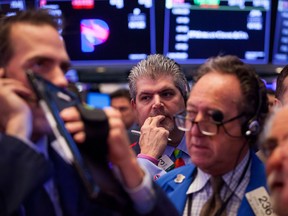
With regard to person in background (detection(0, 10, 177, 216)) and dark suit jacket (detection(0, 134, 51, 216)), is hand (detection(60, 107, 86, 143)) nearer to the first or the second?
person in background (detection(0, 10, 177, 216))

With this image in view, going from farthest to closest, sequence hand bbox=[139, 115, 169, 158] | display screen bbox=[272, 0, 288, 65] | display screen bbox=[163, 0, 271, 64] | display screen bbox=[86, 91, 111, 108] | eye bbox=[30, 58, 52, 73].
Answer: display screen bbox=[86, 91, 111, 108] → display screen bbox=[272, 0, 288, 65] → display screen bbox=[163, 0, 271, 64] → hand bbox=[139, 115, 169, 158] → eye bbox=[30, 58, 52, 73]

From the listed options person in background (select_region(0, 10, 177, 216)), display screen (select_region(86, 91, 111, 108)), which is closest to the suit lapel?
person in background (select_region(0, 10, 177, 216))

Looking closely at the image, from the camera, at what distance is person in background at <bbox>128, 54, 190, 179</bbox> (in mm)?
3545

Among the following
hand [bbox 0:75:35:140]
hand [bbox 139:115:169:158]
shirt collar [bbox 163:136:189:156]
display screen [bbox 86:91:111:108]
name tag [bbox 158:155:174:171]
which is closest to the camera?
hand [bbox 0:75:35:140]

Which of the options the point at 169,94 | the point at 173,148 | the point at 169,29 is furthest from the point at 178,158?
the point at 169,29

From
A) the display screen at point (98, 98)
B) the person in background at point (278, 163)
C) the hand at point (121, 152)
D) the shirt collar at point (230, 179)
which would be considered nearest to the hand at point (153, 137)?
the shirt collar at point (230, 179)

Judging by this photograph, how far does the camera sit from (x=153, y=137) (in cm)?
345

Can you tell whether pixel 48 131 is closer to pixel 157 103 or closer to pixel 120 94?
pixel 157 103

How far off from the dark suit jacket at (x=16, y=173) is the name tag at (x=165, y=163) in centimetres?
165

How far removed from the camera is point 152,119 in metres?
3.56

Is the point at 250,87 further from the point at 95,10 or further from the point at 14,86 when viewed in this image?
the point at 95,10

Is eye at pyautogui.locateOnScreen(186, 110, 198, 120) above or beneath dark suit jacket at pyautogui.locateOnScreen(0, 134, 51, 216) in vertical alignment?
beneath

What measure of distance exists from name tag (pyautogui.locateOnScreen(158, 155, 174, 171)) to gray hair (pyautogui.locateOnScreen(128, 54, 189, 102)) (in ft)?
1.17

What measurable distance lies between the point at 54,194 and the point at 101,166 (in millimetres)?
206
